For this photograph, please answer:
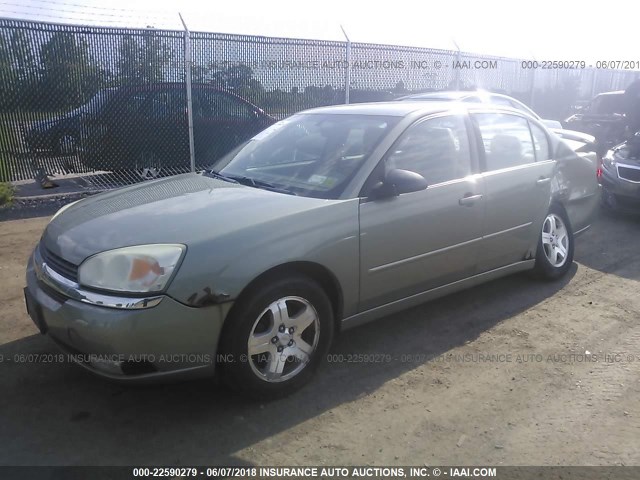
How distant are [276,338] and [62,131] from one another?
644 cm

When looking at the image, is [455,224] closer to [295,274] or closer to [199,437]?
[295,274]

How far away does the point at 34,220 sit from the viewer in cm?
702

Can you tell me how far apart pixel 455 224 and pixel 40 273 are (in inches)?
106

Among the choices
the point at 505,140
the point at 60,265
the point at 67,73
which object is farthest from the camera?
the point at 67,73

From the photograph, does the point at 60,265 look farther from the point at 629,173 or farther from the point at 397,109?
the point at 629,173

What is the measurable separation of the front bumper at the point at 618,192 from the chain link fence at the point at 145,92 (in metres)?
5.19

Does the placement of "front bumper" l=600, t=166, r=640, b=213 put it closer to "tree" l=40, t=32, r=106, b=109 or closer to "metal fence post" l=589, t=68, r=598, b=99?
"tree" l=40, t=32, r=106, b=109

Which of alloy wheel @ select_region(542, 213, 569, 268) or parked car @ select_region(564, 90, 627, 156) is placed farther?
parked car @ select_region(564, 90, 627, 156)

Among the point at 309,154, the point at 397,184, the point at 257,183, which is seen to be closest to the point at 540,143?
the point at 397,184

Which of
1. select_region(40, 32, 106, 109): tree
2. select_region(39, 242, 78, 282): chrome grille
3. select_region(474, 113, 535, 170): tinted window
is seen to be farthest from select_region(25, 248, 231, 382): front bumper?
select_region(40, 32, 106, 109): tree

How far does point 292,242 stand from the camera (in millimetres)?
3156

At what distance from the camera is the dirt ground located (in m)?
2.80

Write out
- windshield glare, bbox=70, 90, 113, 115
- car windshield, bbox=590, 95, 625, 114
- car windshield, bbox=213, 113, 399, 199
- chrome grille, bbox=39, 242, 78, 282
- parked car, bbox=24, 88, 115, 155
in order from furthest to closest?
car windshield, bbox=590, 95, 625, 114 < windshield glare, bbox=70, 90, 113, 115 < parked car, bbox=24, 88, 115, 155 < car windshield, bbox=213, 113, 399, 199 < chrome grille, bbox=39, 242, 78, 282

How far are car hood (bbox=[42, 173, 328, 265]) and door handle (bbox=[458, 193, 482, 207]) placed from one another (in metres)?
1.20
